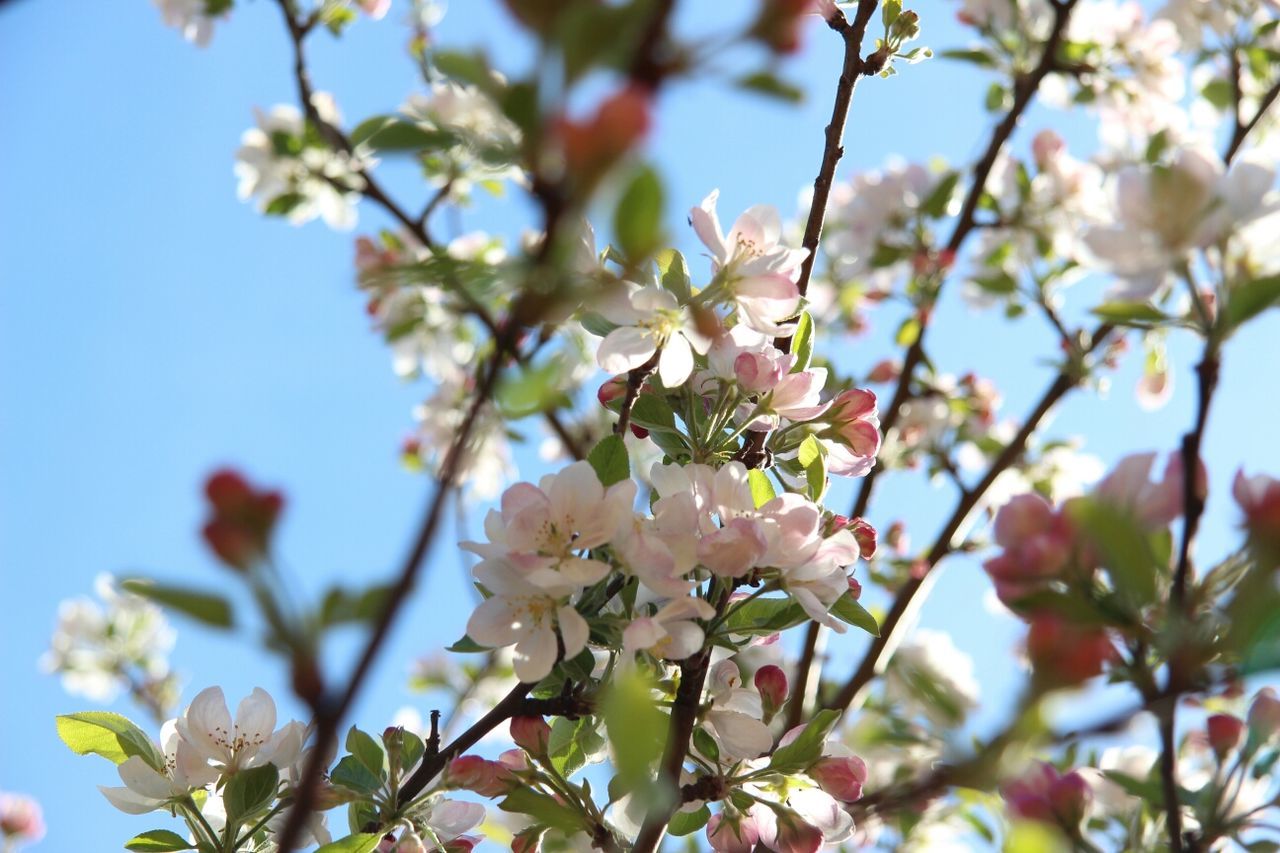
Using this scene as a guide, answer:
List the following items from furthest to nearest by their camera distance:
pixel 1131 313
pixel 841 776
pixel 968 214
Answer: pixel 968 214, pixel 841 776, pixel 1131 313

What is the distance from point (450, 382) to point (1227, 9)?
2.34 m

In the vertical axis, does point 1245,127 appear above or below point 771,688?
above

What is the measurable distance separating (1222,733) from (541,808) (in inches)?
24.5

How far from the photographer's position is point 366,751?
110 cm

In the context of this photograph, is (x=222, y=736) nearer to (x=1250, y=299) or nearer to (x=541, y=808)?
(x=541, y=808)

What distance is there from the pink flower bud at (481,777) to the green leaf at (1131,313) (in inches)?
26.5

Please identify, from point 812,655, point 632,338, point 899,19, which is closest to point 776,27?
point 632,338

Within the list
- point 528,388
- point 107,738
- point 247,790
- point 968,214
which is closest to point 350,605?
point 528,388

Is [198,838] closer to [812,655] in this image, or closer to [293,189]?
[812,655]

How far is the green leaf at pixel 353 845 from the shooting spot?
94 centimetres

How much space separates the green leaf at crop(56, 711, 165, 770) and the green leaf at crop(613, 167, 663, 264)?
895mm

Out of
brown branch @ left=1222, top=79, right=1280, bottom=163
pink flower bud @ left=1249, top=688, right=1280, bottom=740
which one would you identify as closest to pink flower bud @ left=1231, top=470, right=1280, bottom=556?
pink flower bud @ left=1249, top=688, right=1280, bottom=740

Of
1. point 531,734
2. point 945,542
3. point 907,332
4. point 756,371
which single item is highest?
point 907,332

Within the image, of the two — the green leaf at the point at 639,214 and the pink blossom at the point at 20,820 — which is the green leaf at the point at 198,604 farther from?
the pink blossom at the point at 20,820
